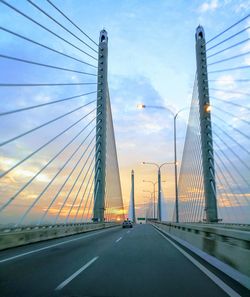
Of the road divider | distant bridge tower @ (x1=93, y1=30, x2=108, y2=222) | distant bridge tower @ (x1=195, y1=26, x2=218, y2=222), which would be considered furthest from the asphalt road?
distant bridge tower @ (x1=93, y1=30, x2=108, y2=222)

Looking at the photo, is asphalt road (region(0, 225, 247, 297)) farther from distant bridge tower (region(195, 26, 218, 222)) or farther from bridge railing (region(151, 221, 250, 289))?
distant bridge tower (region(195, 26, 218, 222))

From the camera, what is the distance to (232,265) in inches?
375

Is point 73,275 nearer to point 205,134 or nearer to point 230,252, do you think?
point 230,252

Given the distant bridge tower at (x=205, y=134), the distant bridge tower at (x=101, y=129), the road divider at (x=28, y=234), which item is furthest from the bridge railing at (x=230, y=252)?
the distant bridge tower at (x=101, y=129)

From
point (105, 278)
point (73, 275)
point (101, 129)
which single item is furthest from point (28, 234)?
point (101, 129)

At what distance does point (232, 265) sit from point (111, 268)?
2.98 meters

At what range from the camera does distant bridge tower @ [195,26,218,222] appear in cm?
3450

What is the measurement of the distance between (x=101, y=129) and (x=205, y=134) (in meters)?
10.9

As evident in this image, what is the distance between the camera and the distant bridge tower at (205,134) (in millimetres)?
34500

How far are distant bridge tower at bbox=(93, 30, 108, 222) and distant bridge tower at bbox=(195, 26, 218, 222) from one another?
8636 mm

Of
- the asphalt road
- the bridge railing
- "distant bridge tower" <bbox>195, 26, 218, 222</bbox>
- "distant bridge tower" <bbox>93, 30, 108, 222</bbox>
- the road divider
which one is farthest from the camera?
"distant bridge tower" <bbox>93, 30, 108, 222</bbox>

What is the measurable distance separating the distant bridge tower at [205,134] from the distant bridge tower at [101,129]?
28.3 feet

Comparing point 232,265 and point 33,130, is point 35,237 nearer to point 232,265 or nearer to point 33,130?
point 33,130

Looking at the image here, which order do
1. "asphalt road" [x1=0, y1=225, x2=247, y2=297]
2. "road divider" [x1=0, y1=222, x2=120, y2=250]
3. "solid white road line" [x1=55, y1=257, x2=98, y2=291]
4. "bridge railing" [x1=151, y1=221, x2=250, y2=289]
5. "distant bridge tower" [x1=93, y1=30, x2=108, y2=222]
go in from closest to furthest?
"asphalt road" [x1=0, y1=225, x2=247, y2=297] → "solid white road line" [x1=55, y1=257, x2=98, y2=291] → "bridge railing" [x1=151, y1=221, x2=250, y2=289] → "road divider" [x1=0, y1=222, x2=120, y2=250] → "distant bridge tower" [x1=93, y1=30, x2=108, y2=222]
